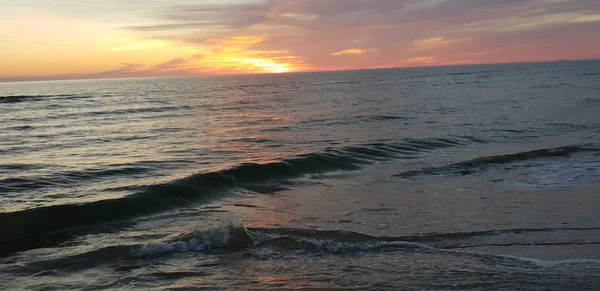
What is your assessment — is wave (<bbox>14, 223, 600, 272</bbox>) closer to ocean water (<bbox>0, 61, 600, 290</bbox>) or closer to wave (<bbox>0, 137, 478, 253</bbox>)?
ocean water (<bbox>0, 61, 600, 290</bbox>)

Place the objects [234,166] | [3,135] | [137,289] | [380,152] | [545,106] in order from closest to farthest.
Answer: [137,289]
[234,166]
[380,152]
[3,135]
[545,106]

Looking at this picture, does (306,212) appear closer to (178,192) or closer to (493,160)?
(178,192)

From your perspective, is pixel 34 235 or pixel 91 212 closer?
pixel 34 235

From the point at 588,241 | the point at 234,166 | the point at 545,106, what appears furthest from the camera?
the point at 545,106

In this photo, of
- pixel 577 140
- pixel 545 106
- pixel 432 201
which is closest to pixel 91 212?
pixel 432 201

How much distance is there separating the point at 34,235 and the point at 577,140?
19294 millimetres

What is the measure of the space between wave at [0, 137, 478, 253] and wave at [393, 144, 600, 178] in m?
2.43

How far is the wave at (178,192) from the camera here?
9.86 meters

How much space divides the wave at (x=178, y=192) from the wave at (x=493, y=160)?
2427 mm

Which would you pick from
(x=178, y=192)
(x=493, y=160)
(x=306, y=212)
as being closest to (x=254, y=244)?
(x=306, y=212)

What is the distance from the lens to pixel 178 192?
12.8 m

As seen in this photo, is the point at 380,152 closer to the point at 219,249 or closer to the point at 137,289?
→ the point at 219,249

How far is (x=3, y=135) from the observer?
26234mm

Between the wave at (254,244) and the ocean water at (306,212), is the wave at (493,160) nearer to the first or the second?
the ocean water at (306,212)
